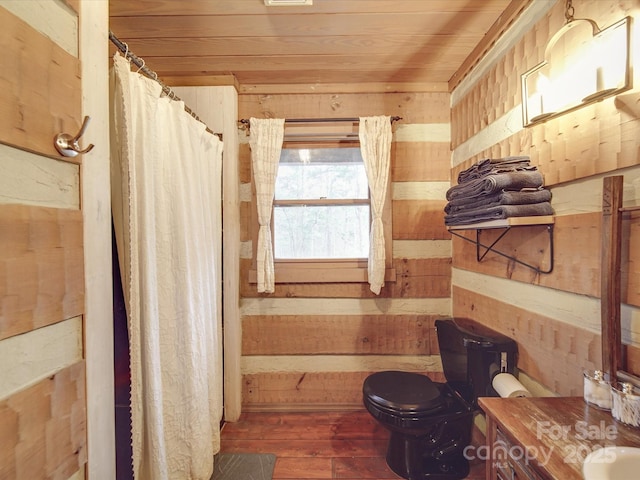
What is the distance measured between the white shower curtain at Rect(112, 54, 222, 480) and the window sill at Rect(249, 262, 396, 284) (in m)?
0.63

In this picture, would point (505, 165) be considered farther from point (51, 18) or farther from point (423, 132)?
point (51, 18)

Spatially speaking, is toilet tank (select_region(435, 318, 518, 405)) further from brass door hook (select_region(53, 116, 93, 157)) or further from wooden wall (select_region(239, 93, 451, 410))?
brass door hook (select_region(53, 116, 93, 157))

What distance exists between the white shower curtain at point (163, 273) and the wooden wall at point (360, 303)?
0.60m

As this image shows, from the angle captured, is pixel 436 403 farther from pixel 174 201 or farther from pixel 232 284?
pixel 174 201

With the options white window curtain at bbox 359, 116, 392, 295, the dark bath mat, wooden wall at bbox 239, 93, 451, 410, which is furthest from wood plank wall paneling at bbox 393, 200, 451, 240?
the dark bath mat

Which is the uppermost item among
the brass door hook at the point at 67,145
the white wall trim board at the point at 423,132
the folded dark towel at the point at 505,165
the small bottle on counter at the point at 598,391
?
the white wall trim board at the point at 423,132

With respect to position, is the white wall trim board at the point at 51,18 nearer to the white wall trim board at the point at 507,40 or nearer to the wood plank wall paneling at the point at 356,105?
the wood plank wall paneling at the point at 356,105

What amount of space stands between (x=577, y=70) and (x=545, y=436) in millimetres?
1136

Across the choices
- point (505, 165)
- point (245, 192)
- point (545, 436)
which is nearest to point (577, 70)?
point (505, 165)

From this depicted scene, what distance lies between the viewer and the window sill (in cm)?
202

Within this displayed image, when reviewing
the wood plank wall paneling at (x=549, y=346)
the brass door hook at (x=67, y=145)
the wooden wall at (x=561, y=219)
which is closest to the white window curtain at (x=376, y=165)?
the wooden wall at (x=561, y=219)

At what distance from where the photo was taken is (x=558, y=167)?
1115 mm

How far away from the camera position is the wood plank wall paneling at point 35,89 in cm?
64

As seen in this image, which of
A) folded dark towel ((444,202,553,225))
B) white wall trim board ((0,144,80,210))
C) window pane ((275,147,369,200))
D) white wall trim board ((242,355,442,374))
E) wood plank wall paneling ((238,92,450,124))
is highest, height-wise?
wood plank wall paneling ((238,92,450,124))
